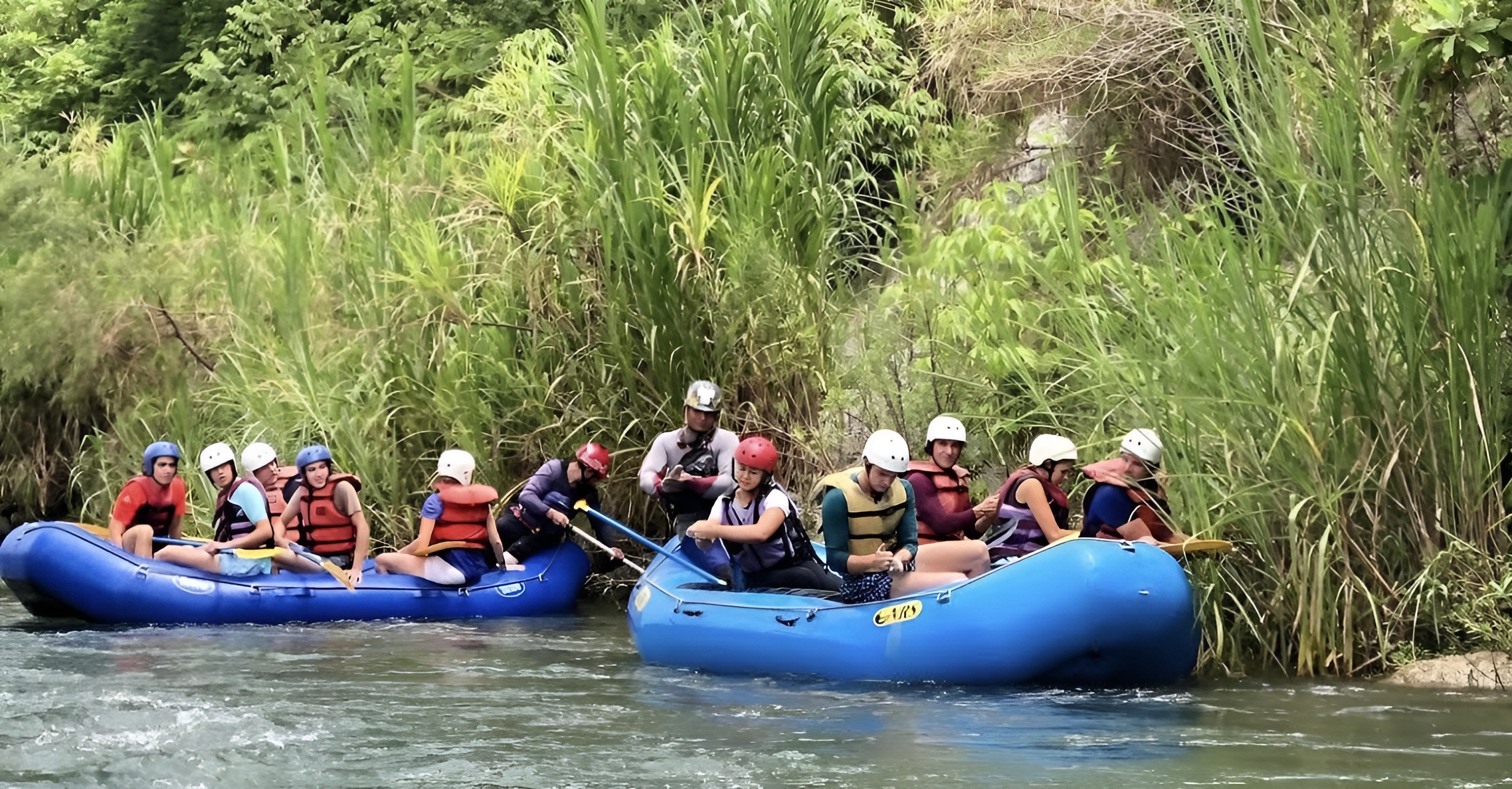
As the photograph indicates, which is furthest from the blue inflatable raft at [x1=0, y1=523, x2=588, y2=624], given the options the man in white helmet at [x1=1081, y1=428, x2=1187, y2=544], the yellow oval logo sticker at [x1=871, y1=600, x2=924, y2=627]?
the man in white helmet at [x1=1081, y1=428, x2=1187, y2=544]

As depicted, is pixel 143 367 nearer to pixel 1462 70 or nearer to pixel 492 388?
pixel 492 388

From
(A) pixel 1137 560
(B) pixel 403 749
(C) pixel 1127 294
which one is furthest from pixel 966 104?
(B) pixel 403 749

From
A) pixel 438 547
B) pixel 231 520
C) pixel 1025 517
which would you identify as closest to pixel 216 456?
pixel 231 520

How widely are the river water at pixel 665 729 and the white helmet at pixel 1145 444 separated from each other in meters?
1.00

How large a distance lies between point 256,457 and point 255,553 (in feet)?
2.21

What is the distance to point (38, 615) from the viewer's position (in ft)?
35.5

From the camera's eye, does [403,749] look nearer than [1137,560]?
Yes

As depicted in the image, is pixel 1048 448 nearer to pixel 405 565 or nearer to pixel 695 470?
pixel 695 470

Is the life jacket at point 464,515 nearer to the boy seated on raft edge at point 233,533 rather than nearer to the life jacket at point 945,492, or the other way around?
the boy seated on raft edge at point 233,533

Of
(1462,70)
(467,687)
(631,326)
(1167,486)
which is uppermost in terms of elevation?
(1462,70)

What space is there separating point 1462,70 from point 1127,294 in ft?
5.41

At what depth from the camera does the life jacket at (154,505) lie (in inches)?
426

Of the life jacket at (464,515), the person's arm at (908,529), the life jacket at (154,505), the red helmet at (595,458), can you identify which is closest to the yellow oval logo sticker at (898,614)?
the person's arm at (908,529)

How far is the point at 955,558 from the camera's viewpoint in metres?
8.43
